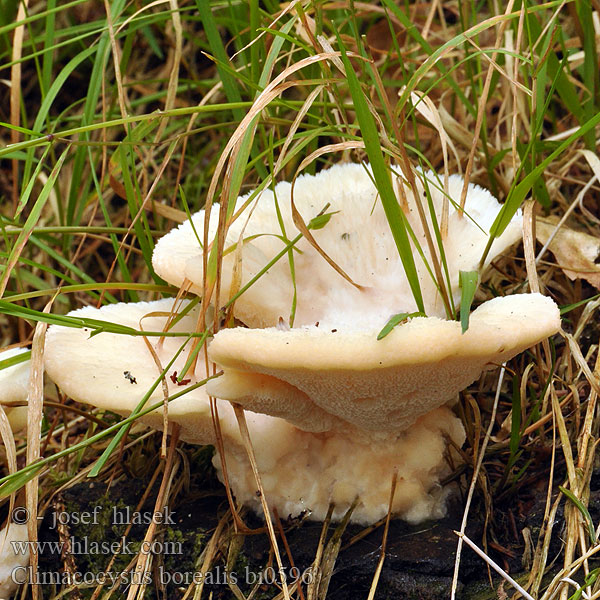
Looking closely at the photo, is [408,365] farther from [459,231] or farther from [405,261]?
[459,231]

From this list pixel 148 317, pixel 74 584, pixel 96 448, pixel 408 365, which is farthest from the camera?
pixel 96 448

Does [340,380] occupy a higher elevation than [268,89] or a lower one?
lower

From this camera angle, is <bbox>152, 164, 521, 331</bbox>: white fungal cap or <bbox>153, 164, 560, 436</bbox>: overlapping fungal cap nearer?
<bbox>153, 164, 560, 436</bbox>: overlapping fungal cap

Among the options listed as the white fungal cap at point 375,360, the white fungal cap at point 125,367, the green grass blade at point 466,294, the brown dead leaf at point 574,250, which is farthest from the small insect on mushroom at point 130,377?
the brown dead leaf at point 574,250

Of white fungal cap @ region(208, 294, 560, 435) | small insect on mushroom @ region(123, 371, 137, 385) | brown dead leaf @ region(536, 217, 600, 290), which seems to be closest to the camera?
white fungal cap @ region(208, 294, 560, 435)

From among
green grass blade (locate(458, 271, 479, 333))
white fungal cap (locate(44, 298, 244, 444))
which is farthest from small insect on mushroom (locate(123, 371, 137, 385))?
green grass blade (locate(458, 271, 479, 333))

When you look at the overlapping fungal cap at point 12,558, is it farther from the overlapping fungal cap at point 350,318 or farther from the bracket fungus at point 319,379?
the overlapping fungal cap at point 350,318

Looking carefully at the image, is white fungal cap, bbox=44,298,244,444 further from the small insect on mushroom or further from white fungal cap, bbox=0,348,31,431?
white fungal cap, bbox=0,348,31,431

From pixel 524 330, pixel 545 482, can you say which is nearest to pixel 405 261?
pixel 524 330
